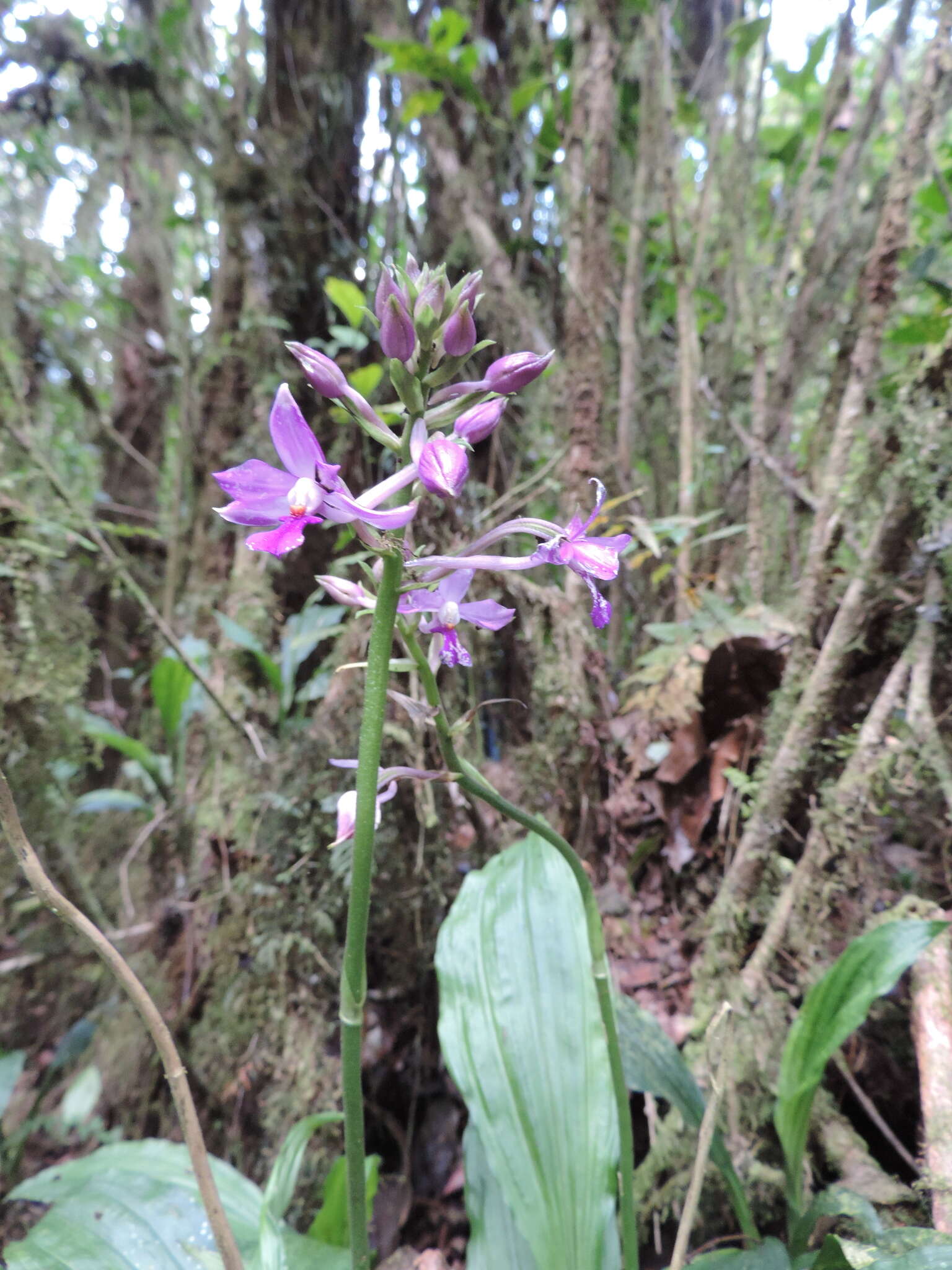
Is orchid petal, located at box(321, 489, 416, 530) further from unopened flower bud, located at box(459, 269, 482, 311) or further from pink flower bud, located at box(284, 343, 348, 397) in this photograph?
unopened flower bud, located at box(459, 269, 482, 311)

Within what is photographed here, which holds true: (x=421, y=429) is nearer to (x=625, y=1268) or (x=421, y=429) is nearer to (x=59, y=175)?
(x=625, y=1268)

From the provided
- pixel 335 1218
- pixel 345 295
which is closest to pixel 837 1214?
pixel 335 1218

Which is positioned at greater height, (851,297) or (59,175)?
(59,175)

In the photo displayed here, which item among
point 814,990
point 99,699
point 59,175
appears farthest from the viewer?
point 59,175

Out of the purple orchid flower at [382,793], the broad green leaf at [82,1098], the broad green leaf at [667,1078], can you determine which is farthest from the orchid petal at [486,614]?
the broad green leaf at [82,1098]

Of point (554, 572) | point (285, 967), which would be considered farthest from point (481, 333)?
point (285, 967)

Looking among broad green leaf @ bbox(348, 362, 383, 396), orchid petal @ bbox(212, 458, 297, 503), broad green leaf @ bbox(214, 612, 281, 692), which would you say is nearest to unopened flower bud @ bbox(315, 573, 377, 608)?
orchid petal @ bbox(212, 458, 297, 503)

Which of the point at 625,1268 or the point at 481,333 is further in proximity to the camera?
the point at 481,333

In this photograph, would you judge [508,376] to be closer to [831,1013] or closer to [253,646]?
[831,1013]
